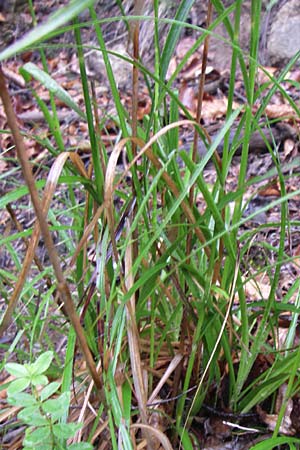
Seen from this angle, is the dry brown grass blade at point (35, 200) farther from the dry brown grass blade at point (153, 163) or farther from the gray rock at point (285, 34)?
the gray rock at point (285, 34)

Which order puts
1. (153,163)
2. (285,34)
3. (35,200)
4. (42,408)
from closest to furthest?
(35,200) → (42,408) → (153,163) → (285,34)

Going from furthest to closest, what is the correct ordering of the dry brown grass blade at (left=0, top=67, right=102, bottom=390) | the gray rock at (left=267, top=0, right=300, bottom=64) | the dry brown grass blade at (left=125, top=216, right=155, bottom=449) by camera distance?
the gray rock at (left=267, top=0, right=300, bottom=64) < the dry brown grass blade at (left=125, top=216, right=155, bottom=449) < the dry brown grass blade at (left=0, top=67, right=102, bottom=390)

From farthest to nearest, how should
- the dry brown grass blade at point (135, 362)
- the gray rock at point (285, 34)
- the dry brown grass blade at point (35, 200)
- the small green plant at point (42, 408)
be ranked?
the gray rock at point (285, 34), the dry brown grass blade at point (135, 362), the small green plant at point (42, 408), the dry brown grass blade at point (35, 200)

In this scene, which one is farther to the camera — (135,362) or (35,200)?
(135,362)

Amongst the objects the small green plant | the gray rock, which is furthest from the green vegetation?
the gray rock

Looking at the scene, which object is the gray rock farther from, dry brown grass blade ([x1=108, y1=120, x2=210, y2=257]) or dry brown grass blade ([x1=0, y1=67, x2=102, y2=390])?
dry brown grass blade ([x1=0, y1=67, x2=102, y2=390])

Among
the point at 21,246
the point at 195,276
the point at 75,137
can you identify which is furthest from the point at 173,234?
the point at 75,137

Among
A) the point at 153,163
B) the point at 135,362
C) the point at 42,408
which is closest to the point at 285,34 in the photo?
the point at 153,163

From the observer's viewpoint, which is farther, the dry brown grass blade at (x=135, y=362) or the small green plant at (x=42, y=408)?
the dry brown grass blade at (x=135, y=362)

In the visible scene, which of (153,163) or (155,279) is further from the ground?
(153,163)

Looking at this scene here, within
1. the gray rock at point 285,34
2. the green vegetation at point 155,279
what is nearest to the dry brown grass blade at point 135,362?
the green vegetation at point 155,279

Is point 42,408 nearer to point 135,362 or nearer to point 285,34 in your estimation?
point 135,362

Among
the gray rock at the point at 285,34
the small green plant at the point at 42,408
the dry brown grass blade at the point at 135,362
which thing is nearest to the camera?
the small green plant at the point at 42,408
